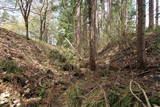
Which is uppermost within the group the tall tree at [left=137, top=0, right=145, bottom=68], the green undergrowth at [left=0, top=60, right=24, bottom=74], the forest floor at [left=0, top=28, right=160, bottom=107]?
the tall tree at [left=137, top=0, right=145, bottom=68]

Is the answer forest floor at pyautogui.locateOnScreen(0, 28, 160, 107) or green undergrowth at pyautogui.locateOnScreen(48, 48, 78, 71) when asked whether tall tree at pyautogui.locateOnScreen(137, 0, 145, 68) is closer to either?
forest floor at pyautogui.locateOnScreen(0, 28, 160, 107)

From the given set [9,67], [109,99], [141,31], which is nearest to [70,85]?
[9,67]

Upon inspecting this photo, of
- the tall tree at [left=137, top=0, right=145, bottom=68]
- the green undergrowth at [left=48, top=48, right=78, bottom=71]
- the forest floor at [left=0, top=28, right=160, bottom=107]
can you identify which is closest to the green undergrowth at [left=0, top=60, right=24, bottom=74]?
the forest floor at [left=0, top=28, right=160, bottom=107]

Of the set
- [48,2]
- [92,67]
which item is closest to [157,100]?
[92,67]

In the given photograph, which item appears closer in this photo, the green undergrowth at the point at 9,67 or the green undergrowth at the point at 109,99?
the green undergrowth at the point at 109,99

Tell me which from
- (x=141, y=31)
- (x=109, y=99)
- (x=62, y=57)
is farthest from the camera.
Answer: (x=62, y=57)

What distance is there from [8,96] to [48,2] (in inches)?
470

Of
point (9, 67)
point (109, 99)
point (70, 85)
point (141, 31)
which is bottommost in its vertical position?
point (70, 85)

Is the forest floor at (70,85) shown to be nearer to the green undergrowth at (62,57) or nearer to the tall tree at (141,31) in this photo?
the tall tree at (141,31)

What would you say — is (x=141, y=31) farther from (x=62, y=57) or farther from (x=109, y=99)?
(x=62, y=57)

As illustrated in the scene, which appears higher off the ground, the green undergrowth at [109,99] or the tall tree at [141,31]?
the tall tree at [141,31]

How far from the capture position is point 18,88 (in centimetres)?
356

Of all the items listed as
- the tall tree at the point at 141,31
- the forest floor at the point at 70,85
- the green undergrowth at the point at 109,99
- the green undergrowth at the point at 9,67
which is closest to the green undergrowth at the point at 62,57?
the forest floor at the point at 70,85

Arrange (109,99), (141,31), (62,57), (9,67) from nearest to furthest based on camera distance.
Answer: (109,99) < (141,31) < (9,67) < (62,57)
